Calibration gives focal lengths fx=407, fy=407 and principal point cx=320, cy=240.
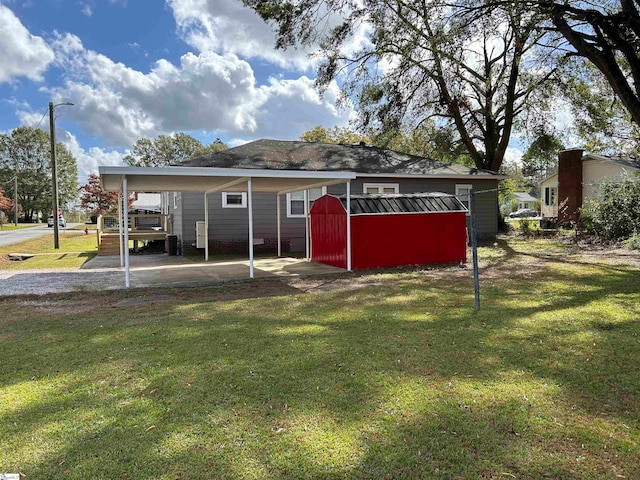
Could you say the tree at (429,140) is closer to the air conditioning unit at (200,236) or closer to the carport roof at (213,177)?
the carport roof at (213,177)

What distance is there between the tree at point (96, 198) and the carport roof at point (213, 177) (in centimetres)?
3099

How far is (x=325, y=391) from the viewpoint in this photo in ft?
10.3

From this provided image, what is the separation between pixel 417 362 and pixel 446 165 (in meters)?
14.6

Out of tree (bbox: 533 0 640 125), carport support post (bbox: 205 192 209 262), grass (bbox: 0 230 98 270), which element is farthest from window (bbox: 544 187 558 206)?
grass (bbox: 0 230 98 270)

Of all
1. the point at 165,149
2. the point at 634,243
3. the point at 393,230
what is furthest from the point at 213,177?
the point at 165,149

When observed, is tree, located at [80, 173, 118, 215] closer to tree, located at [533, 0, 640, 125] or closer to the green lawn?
the green lawn

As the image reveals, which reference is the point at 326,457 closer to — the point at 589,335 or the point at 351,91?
the point at 589,335

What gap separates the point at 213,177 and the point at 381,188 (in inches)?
305

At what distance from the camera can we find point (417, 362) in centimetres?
371

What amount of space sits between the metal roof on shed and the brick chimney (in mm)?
13879

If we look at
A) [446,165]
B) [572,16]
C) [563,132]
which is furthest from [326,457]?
[563,132]

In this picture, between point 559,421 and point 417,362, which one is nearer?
point 559,421

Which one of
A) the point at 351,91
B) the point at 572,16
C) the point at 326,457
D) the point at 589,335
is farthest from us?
the point at 351,91

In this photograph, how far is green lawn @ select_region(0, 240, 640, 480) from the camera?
2.26m
